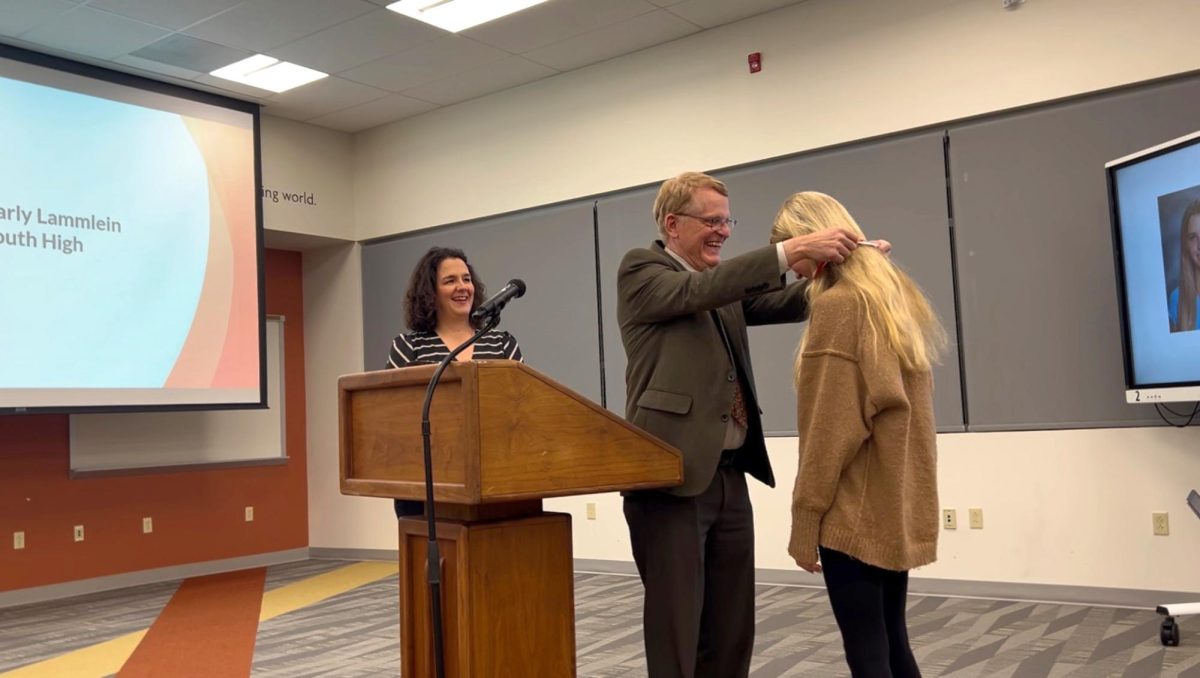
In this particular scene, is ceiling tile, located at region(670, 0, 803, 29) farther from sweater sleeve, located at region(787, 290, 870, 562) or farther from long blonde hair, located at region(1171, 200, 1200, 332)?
sweater sleeve, located at region(787, 290, 870, 562)

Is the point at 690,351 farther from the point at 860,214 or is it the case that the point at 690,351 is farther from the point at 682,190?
the point at 860,214

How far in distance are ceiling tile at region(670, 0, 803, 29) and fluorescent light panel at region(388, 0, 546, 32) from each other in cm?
84

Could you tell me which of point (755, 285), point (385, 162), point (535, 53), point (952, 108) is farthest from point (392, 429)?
point (385, 162)

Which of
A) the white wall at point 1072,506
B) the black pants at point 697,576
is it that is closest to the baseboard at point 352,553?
the white wall at point 1072,506

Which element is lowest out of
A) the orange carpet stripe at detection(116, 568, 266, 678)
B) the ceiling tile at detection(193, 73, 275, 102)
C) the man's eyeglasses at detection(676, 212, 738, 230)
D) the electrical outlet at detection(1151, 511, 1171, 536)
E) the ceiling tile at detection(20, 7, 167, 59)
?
the orange carpet stripe at detection(116, 568, 266, 678)

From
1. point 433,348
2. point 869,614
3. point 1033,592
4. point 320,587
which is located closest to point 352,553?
point 320,587

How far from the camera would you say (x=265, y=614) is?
5352 millimetres

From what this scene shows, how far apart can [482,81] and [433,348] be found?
4121 mm

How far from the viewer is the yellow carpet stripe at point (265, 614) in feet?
13.6

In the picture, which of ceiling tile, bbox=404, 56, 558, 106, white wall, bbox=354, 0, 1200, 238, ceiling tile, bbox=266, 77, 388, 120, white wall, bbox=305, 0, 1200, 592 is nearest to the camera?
white wall, bbox=305, 0, 1200, 592

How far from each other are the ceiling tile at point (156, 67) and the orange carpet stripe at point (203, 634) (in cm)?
334

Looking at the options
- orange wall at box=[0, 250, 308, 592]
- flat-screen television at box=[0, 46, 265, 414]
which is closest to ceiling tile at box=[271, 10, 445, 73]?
flat-screen television at box=[0, 46, 265, 414]

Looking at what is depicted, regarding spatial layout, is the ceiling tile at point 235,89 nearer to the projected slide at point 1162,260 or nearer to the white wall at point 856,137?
the white wall at point 856,137

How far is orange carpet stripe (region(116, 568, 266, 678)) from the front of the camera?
407 centimetres
